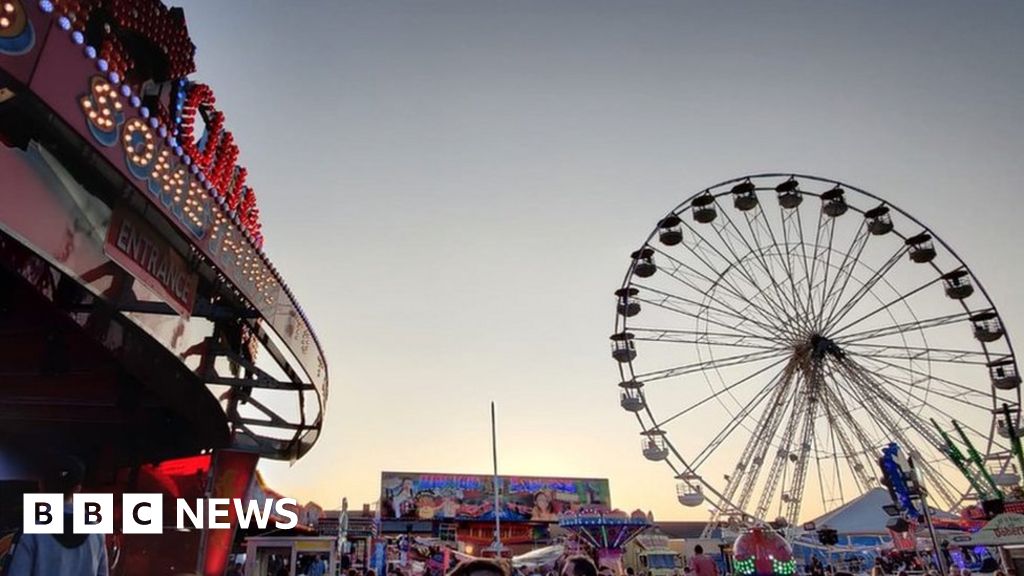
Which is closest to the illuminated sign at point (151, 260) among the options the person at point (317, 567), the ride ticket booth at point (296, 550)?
the ride ticket booth at point (296, 550)

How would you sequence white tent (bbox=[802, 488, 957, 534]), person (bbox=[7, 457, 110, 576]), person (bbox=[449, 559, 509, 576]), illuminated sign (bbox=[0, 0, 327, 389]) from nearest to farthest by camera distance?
person (bbox=[449, 559, 509, 576]) < person (bbox=[7, 457, 110, 576]) < illuminated sign (bbox=[0, 0, 327, 389]) < white tent (bbox=[802, 488, 957, 534])

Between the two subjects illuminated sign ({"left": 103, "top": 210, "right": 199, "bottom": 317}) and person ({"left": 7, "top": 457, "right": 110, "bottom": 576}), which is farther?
illuminated sign ({"left": 103, "top": 210, "right": 199, "bottom": 317})

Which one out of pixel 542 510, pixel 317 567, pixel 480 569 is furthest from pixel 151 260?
pixel 542 510

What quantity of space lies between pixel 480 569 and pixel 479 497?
1747 inches

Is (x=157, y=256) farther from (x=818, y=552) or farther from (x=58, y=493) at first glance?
(x=818, y=552)

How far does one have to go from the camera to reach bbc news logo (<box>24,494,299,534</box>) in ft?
12.6

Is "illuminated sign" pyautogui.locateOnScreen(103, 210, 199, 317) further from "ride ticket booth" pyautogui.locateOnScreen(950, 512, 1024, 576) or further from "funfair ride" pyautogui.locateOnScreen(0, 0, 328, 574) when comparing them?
"ride ticket booth" pyautogui.locateOnScreen(950, 512, 1024, 576)

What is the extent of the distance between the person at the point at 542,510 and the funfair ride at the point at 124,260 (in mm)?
35407

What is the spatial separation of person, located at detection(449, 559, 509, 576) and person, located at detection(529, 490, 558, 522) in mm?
45379

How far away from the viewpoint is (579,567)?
4980 mm

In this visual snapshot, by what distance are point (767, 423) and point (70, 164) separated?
70.3ft

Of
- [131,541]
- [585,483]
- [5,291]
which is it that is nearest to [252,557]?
[131,541]

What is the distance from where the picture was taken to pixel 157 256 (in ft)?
23.7

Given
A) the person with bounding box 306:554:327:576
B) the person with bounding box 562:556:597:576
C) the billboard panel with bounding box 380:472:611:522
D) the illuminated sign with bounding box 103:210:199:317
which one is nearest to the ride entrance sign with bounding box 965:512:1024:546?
the person with bounding box 562:556:597:576
